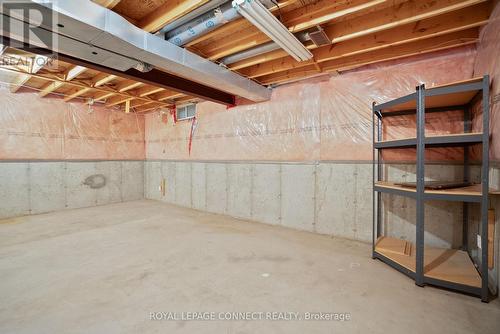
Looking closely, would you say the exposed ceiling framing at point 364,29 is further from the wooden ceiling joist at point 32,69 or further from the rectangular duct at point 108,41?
the wooden ceiling joist at point 32,69

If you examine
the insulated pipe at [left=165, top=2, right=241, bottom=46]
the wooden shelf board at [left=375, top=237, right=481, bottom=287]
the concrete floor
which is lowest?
the concrete floor

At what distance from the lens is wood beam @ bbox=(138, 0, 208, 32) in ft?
6.20

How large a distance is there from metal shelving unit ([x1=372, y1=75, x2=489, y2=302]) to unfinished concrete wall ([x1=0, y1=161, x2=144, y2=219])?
571 centimetres

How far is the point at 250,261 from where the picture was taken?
8.10 ft

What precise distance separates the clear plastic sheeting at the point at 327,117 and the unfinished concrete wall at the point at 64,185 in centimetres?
250

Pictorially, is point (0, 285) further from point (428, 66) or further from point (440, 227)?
point (428, 66)

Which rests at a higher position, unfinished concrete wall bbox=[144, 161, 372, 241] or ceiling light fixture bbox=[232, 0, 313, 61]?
ceiling light fixture bbox=[232, 0, 313, 61]

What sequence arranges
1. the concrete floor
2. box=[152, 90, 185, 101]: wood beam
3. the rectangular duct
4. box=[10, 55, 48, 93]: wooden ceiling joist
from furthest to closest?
box=[152, 90, 185, 101]: wood beam
box=[10, 55, 48, 93]: wooden ceiling joist
the rectangular duct
the concrete floor

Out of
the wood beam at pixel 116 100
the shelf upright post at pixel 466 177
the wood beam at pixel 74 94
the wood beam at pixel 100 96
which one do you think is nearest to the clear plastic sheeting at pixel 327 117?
the shelf upright post at pixel 466 177

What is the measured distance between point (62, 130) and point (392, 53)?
619 centimetres

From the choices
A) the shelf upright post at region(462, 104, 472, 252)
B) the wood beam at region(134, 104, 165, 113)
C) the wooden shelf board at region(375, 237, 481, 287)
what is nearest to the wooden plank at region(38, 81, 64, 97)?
the wood beam at region(134, 104, 165, 113)

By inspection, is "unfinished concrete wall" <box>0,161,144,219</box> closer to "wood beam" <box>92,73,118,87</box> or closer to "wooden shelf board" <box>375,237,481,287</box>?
"wood beam" <box>92,73,118,87</box>

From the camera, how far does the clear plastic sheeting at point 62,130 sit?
438cm

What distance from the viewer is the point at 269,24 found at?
198 cm
